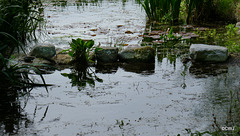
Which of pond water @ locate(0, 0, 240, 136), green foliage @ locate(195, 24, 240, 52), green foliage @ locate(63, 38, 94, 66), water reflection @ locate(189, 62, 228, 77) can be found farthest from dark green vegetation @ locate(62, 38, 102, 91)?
green foliage @ locate(195, 24, 240, 52)

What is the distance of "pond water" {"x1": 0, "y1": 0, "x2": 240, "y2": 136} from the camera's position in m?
2.98

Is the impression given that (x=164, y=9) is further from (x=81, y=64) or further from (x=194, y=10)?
(x=81, y=64)

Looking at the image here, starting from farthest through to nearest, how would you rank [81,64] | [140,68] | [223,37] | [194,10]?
1. [194,10]
2. [223,37]
3. [81,64]
4. [140,68]

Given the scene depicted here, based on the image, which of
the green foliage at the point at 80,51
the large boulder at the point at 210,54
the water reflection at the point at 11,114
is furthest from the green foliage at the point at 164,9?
the water reflection at the point at 11,114

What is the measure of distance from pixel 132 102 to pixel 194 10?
6805 mm

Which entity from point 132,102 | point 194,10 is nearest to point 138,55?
point 132,102

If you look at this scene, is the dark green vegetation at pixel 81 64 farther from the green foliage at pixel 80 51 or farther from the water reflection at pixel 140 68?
the water reflection at pixel 140 68

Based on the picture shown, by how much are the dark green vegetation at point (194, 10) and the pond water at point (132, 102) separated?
3.60m

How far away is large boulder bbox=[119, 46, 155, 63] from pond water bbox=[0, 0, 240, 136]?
0.60ft

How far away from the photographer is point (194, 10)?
9.74m

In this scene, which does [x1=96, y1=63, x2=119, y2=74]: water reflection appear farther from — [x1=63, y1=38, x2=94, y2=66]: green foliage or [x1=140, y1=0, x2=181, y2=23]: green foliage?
[x1=140, y1=0, x2=181, y2=23]: green foliage

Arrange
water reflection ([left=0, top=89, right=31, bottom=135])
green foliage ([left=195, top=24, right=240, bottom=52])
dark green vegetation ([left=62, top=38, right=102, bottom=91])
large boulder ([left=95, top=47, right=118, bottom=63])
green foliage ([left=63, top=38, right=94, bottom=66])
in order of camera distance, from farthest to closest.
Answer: green foliage ([left=195, top=24, right=240, bottom=52]), large boulder ([left=95, top=47, right=118, bottom=63]), green foliage ([left=63, top=38, right=94, bottom=66]), dark green vegetation ([left=62, top=38, right=102, bottom=91]), water reflection ([left=0, top=89, right=31, bottom=135])

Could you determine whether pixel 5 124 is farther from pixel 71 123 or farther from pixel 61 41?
pixel 61 41

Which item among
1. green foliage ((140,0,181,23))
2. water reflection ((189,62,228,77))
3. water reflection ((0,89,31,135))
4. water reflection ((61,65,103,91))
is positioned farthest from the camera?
green foliage ((140,0,181,23))
